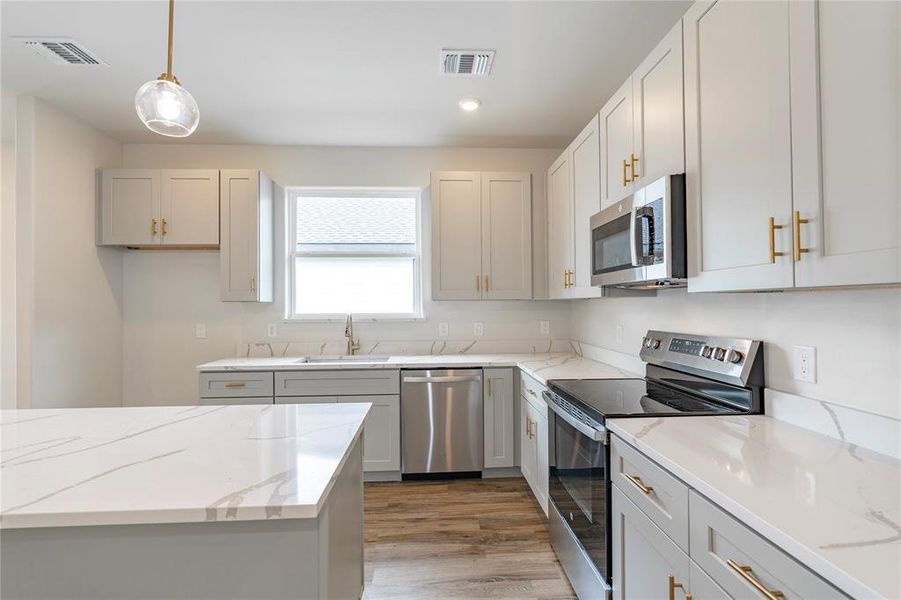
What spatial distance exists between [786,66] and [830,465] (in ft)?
3.31

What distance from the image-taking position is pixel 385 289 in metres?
3.97

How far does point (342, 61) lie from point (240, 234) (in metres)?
1.64

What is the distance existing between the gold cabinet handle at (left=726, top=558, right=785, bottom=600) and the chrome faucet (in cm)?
313

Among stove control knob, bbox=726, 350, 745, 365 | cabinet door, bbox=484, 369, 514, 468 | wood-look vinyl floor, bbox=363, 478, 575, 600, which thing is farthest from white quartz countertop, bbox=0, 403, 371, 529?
cabinet door, bbox=484, 369, 514, 468

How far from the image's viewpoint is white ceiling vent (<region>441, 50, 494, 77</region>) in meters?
2.43

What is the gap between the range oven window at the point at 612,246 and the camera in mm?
A: 2017

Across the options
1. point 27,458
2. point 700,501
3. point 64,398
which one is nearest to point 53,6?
point 27,458

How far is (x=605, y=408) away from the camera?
1.78m

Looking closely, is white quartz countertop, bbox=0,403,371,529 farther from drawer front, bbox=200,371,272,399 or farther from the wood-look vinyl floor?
drawer front, bbox=200,371,272,399

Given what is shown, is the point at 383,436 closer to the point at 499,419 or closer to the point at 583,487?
the point at 499,419

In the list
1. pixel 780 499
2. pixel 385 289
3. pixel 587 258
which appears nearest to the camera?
pixel 780 499

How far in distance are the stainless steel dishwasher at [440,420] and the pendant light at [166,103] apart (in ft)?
7.08

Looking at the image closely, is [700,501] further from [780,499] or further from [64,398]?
[64,398]

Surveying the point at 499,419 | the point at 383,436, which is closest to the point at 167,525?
the point at 383,436
